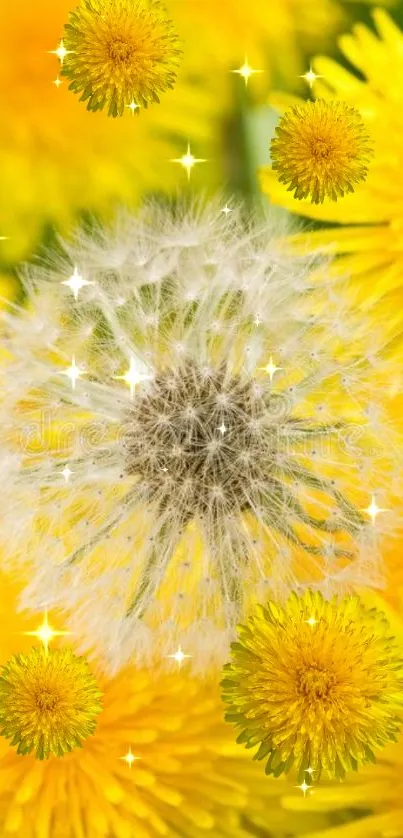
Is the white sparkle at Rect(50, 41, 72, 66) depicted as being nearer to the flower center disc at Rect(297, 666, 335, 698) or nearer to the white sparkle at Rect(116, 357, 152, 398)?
the white sparkle at Rect(116, 357, 152, 398)

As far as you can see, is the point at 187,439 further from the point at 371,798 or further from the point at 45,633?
the point at 371,798

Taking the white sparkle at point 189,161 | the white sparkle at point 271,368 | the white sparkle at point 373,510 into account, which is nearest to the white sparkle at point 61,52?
the white sparkle at point 189,161

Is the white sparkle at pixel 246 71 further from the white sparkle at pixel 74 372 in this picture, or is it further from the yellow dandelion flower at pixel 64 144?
the white sparkle at pixel 74 372

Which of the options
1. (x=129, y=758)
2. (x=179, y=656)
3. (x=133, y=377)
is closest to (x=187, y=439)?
(x=133, y=377)

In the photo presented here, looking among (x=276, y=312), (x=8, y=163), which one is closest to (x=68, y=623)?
(x=276, y=312)

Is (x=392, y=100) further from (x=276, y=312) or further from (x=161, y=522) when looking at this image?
(x=161, y=522)
